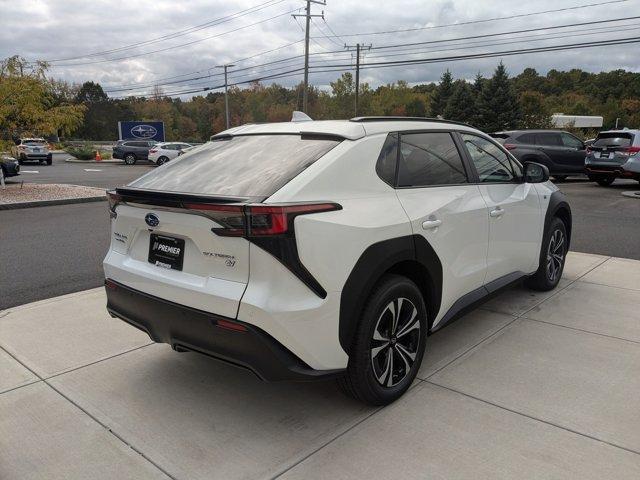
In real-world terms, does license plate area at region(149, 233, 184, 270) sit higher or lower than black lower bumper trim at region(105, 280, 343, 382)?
higher

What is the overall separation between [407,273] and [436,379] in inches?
30.3

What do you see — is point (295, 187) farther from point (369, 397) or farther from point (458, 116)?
A: point (458, 116)

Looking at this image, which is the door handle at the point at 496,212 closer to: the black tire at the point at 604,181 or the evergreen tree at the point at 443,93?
the black tire at the point at 604,181

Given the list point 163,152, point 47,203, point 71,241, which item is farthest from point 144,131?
point 71,241

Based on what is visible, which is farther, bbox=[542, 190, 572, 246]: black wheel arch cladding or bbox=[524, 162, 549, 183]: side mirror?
bbox=[542, 190, 572, 246]: black wheel arch cladding

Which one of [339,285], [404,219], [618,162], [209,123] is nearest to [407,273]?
[404,219]

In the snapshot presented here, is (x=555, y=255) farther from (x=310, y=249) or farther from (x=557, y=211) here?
(x=310, y=249)

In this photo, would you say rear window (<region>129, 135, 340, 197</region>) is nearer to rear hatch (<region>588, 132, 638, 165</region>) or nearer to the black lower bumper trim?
the black lower bumper trim

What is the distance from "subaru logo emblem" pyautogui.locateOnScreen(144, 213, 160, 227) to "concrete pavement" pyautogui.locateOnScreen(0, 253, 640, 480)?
1.13 meters

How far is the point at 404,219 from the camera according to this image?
300 centimetres

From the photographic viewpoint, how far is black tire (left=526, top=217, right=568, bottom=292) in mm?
4953

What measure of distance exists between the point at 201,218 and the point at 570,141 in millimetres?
16964

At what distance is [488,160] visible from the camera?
167 inches

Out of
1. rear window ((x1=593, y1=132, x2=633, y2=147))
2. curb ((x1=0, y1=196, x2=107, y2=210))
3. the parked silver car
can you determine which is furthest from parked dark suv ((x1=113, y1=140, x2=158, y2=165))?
rear window ((x1=593, y1=132, x2=633, y2=147))
